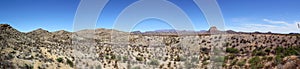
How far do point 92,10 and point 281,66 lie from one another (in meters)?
13.4

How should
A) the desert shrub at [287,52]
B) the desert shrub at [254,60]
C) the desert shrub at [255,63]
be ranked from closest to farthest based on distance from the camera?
the desert shrub at [255,63] → the desert shrub at [254,60] → the desert shrub at [287,52]

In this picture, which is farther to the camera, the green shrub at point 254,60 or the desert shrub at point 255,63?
the green shrub at point 254,60

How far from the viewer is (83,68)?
26156 millimetres

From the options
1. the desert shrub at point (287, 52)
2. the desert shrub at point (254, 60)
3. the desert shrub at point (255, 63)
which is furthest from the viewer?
the desert shrub at point (287, 52)

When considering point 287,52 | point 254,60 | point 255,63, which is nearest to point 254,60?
point 254,60

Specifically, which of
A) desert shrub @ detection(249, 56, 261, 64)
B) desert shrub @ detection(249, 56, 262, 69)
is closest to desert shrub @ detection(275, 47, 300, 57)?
desert shrub @ detection(249, 56, 261, 64)

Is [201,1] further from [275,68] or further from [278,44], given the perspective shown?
[278,44]

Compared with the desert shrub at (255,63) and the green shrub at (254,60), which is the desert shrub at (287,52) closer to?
the green shrub at (254,60)

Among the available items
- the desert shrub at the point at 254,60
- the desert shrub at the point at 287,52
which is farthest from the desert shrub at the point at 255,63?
the desert shrub at the point at 287,52

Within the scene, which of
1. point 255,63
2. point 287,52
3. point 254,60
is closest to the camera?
point 255,63

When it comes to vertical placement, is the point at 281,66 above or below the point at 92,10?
below

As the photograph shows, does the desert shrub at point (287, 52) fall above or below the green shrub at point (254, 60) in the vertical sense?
above

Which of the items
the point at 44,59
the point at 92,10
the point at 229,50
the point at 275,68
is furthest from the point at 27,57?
the point at 229,50

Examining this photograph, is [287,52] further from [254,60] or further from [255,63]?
[255,63]
